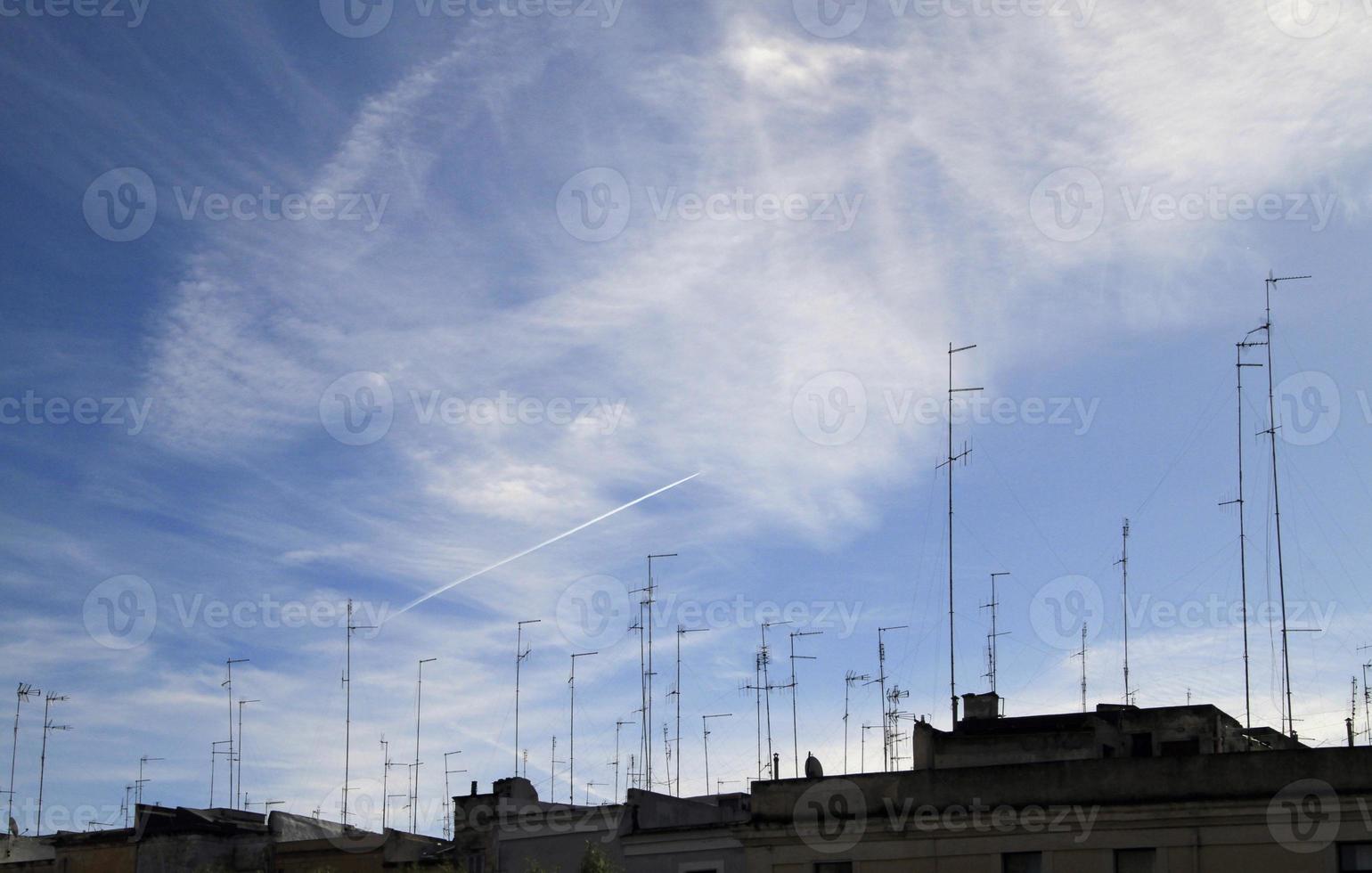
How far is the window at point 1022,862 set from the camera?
33156 mm

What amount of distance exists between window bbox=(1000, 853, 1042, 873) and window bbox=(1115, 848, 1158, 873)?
67.4 inches

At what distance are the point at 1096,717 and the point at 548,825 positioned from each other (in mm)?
16523

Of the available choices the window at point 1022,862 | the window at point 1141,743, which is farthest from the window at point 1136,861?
the window at point 1141,743

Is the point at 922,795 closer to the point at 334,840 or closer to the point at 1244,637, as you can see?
the point at 1244,637

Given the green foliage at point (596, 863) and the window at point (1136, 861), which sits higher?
the window at point (1136, 861)

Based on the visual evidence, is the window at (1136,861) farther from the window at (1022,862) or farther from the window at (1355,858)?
the window at (1355,858)

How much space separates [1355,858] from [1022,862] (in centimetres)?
687

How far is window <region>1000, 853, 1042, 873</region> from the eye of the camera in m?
33.2

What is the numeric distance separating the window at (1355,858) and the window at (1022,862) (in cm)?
619

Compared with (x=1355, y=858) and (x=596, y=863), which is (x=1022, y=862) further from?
(x=596, y=863)

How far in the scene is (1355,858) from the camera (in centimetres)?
3025

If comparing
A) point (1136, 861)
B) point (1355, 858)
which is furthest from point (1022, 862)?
point (1355, 858)

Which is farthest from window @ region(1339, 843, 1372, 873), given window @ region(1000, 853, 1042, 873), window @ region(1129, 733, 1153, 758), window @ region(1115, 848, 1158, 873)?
window @ region(1129, 733, 1153, 758)

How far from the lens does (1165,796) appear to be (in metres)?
32.1
